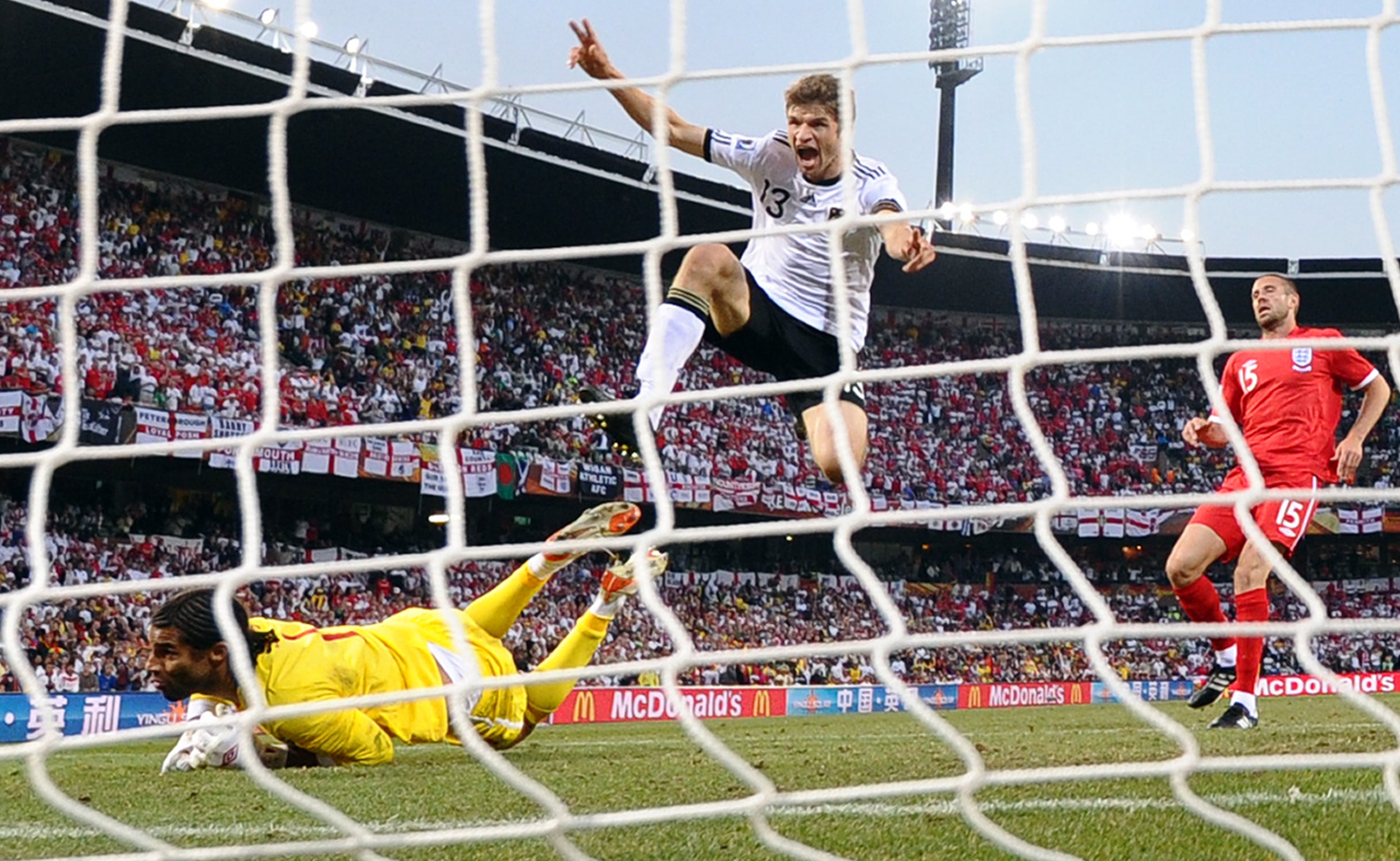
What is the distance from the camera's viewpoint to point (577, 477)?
19484 mm

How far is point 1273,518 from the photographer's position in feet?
17.8

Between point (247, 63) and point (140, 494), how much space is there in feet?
17.6

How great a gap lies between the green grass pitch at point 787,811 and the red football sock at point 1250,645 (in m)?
0.20

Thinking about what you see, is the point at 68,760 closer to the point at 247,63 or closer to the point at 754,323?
the point at 754,323

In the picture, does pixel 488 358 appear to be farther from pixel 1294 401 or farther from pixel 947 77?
pixel 1294 401

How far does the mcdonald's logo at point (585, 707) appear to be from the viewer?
15663 millimetres

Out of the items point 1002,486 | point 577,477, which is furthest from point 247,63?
point 1002,486

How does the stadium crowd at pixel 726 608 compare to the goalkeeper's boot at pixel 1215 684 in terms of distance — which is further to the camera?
the stadium crowd at pixel 726 608

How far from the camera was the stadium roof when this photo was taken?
16.5 meters

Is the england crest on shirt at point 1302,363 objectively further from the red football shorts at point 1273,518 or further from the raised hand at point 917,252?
the raised hand at point 917,252

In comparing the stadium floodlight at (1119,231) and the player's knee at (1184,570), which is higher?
the stadium floodlight at (1119,231)

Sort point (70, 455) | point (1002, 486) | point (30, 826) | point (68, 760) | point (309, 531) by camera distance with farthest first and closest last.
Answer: point (1002, 486)
point (309, 531)
point (68, 760)
point (30, 826)
point (70, 455)

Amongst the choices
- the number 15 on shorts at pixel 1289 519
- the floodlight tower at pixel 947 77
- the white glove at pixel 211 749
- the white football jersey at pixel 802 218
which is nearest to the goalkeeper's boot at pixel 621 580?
the white football jersey at pixel 802 218

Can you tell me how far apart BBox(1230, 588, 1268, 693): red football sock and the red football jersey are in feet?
1.63
